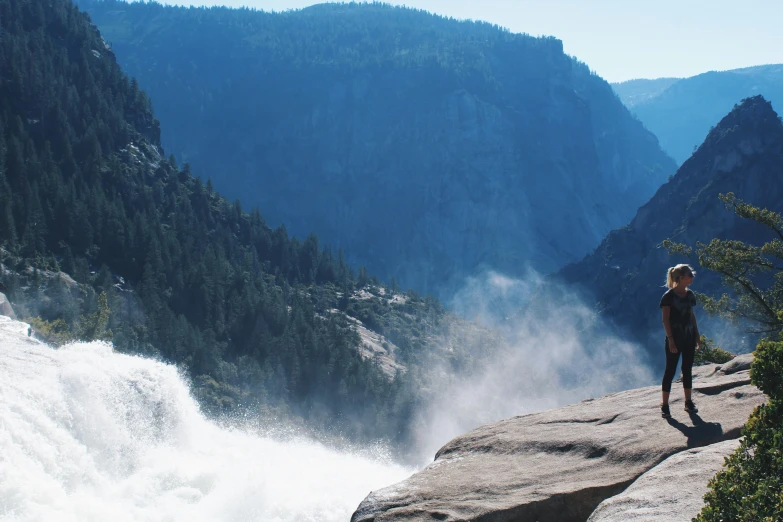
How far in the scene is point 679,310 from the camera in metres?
13.9

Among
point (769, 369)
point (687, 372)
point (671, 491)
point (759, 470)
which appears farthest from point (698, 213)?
point (759, 470)

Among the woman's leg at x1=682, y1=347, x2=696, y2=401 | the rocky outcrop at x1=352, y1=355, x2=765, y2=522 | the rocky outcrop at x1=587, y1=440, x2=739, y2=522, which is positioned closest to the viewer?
the rocky outcrop at x1=587, y1=440, x2=739, y2=522

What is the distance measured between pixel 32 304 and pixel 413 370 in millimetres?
62130

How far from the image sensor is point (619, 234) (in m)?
158

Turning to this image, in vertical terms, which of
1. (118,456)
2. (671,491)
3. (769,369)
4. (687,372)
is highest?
(118,456)

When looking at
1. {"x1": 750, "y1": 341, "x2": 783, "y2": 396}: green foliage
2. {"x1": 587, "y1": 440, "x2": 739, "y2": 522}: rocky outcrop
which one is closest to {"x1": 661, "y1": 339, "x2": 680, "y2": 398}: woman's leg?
{"x1": 587, "y1": 440, "x2": 739, "y2": 522}: rocky outcrop

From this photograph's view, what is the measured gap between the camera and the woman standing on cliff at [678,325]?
13.7m

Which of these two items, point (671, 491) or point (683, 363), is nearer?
point (671, 491)

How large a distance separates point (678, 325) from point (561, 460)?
3.44 meters

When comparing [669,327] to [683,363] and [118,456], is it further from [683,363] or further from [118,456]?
[118,456]

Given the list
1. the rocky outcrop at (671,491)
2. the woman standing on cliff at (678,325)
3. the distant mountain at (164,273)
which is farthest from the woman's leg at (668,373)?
the distant mountain at (164,273)

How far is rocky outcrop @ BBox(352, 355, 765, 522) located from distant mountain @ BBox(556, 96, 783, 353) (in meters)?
109

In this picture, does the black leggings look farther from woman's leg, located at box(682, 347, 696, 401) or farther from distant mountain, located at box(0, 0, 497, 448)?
distant mountain, located at box(0, 0, 497, 448)

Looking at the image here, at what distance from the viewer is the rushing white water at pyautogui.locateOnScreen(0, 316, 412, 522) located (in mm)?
28984
